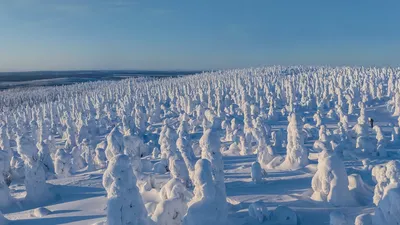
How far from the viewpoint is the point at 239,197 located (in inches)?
513

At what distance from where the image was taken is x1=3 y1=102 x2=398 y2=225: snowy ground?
11.4 metres

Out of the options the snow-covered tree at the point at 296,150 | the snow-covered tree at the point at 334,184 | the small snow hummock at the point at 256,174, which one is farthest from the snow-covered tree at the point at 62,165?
the snow-covered tree at the point at 334,184

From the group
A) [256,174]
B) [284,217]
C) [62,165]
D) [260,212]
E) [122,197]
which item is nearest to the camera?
[122,197]

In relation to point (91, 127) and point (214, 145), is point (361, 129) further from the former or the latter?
point (91, 127)

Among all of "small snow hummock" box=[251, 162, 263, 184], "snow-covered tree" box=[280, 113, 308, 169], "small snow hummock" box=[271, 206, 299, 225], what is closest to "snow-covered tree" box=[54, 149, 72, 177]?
"small snow hummock" box=[251, 162, 263, 184]

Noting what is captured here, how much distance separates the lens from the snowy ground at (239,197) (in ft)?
37.3

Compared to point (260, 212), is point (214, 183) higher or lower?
higher

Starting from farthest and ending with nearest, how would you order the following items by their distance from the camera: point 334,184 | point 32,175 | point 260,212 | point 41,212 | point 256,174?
point 32,175
point 256,174
point 41,212
point 334,184
point 260,212

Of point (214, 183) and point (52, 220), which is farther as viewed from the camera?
point (52, 220)

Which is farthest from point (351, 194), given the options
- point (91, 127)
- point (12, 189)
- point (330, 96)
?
point (330, 96)

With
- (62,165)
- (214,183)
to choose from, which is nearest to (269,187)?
(214,183)

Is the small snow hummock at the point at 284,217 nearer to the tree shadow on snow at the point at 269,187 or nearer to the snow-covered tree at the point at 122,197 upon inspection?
the tree shadow on snow at the point at 269,187

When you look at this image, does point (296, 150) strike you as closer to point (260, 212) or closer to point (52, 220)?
point (260, 212)

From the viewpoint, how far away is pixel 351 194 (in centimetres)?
1222
